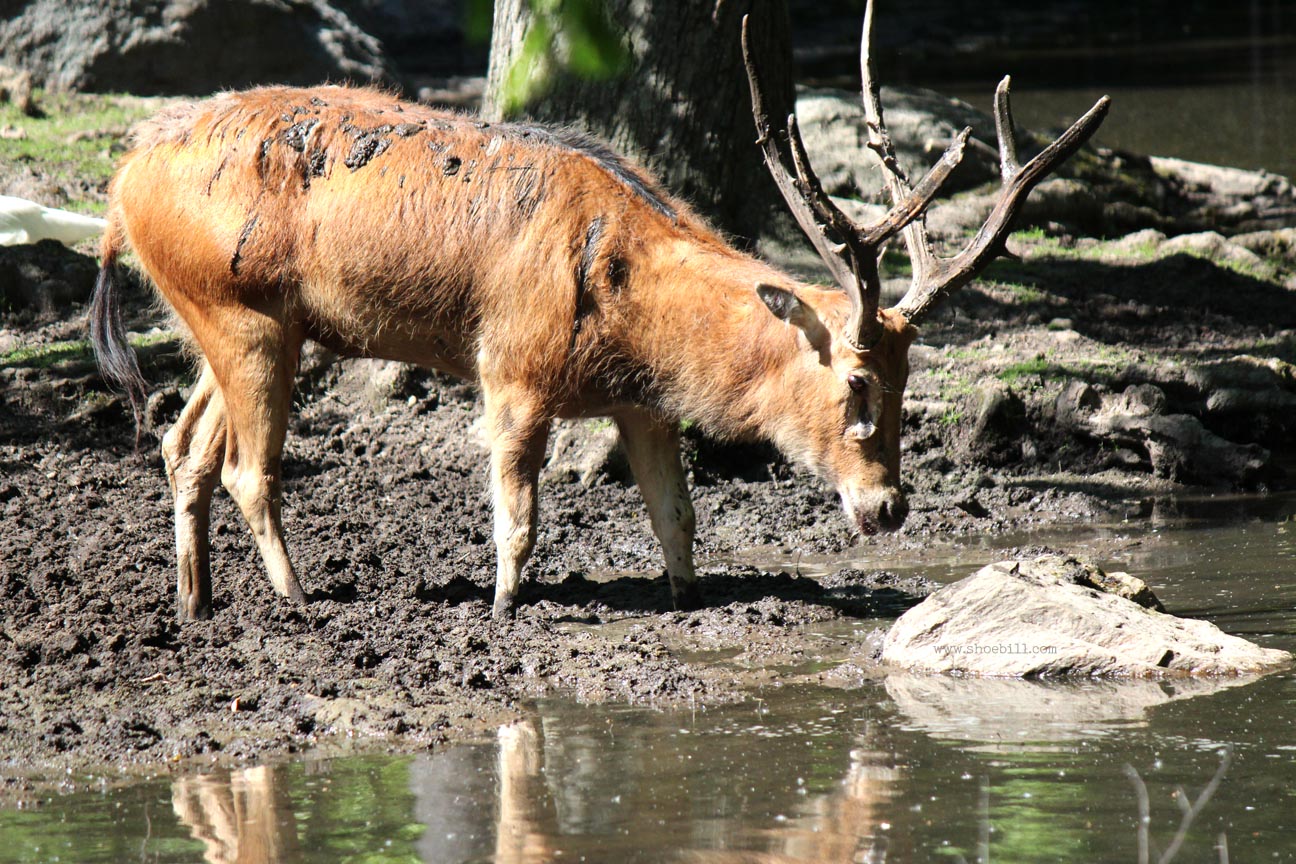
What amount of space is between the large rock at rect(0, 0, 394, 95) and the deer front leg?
9.41 meters

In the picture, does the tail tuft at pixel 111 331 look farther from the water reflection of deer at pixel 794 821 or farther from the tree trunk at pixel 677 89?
the water reflection of deer at pixel 794 821

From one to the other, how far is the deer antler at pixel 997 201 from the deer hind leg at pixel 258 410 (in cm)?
265

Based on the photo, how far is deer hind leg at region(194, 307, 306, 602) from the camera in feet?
21.9

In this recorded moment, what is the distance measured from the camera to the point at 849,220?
6.10 meters

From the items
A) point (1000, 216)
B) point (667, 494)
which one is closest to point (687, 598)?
point (667, 494)

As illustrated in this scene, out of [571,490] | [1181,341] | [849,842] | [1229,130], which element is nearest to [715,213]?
[571,490]

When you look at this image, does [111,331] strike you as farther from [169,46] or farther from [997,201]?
[169,46]

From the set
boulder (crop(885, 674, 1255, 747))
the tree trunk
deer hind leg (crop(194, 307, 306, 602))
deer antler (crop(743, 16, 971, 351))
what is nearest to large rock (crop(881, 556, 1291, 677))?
boulder (crop(885, 674, 1255, 747))

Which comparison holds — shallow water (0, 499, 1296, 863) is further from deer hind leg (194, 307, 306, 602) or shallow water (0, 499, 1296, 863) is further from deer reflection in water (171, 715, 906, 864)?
deer hind leg (194, 307, 306, 602)

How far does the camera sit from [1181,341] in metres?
10.6

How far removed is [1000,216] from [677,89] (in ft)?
12.9

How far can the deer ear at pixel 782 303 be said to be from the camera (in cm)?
625

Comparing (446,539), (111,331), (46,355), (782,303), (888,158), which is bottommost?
(446,539)

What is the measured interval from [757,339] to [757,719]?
185cm
